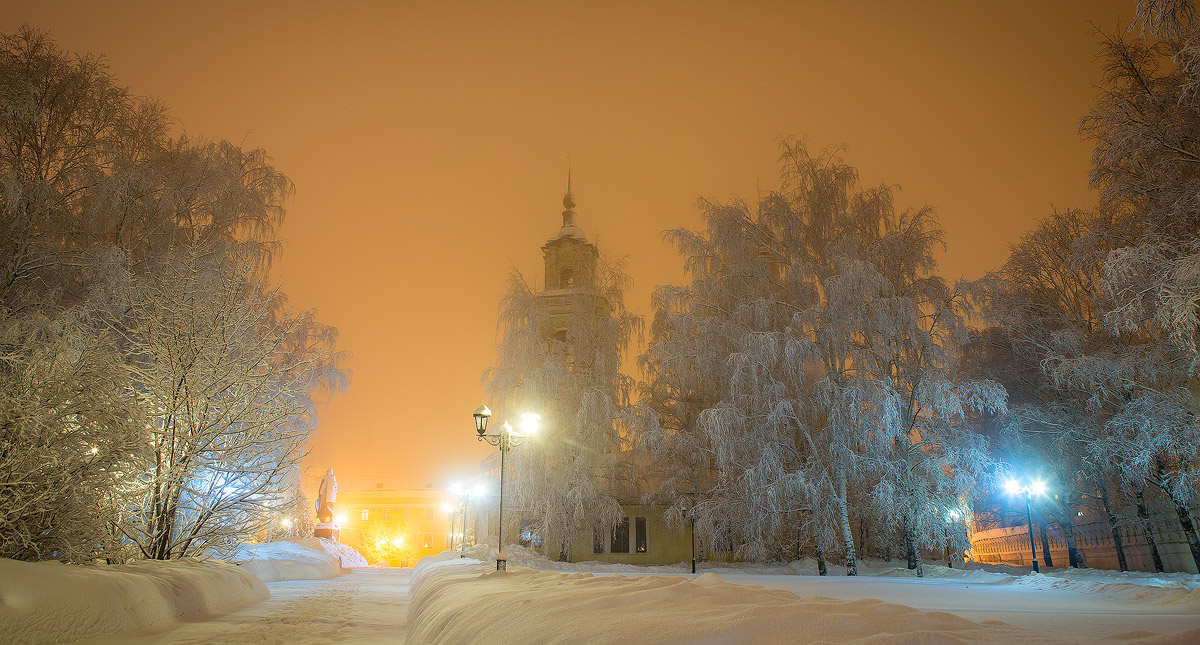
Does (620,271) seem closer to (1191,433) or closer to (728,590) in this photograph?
Answer: (1191,433)

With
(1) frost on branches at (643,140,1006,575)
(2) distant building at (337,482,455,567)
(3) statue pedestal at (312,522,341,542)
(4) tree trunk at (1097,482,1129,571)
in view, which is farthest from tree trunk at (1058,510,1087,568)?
(2) distant building at (337,482,455,567)

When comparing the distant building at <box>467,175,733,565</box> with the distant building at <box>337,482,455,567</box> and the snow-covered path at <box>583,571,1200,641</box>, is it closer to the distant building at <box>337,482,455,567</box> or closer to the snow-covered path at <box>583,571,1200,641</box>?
the snow-covered path at <box>583,571,1200,641</box>

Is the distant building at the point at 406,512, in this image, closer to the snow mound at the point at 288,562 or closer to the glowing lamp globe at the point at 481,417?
the snow mound at the point at 288,562

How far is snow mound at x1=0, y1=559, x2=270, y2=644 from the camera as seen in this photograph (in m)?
4.71

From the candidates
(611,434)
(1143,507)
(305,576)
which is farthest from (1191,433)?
(305,576)

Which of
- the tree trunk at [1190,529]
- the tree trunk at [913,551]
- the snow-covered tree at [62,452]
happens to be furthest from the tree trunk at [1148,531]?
the snow-covered tree at [62,452]

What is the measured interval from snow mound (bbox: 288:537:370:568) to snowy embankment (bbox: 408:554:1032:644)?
19.1m

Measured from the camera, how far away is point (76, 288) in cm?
1412

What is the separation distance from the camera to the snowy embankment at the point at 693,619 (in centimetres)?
258

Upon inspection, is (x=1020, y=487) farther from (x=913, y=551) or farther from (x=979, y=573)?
(x=979, y=573)

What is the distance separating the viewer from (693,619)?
2.97 metres

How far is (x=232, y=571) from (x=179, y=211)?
9.46 m

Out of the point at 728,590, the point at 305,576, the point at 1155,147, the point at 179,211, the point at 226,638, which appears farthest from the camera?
the point at 305,576

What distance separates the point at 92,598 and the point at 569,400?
18276 millimetres
